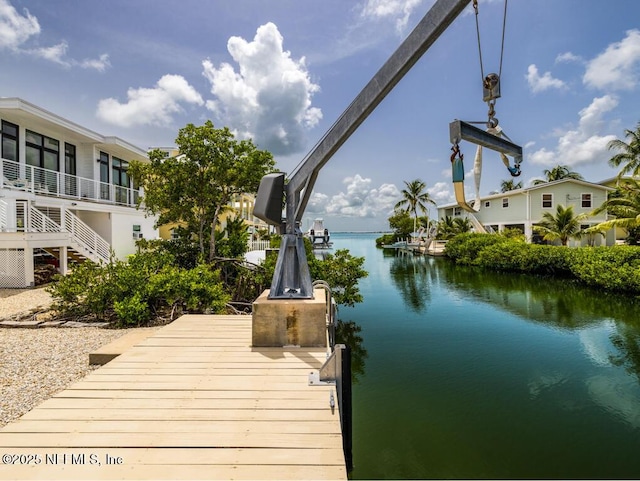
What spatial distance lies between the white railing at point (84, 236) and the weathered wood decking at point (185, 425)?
12.1 m

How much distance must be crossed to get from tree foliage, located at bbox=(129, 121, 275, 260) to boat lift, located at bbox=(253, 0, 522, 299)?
6.52 metres

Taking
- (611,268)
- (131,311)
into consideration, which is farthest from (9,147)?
(611,268)

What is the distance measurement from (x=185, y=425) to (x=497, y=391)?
682cm

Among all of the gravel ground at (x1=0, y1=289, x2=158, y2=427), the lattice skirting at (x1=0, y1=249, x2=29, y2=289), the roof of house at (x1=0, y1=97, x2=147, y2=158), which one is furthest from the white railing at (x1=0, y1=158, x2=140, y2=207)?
the gravel ground at (x1=0, y1=289, x2=158, y2=427)

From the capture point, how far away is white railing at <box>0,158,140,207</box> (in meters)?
13.6

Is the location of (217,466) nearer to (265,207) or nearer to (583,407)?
(265,207)

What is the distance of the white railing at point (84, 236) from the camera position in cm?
1418

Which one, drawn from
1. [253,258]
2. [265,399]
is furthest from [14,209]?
[265,399]

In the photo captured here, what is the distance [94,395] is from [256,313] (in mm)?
2105

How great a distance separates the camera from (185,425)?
9.96ft

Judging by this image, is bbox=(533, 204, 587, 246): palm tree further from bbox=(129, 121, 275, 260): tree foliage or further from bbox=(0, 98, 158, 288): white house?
bbox=(0, 98, 158, 288): white house

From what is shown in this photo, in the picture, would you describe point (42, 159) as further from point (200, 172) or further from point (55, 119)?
point (200, 172)

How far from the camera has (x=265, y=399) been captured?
3.50 m

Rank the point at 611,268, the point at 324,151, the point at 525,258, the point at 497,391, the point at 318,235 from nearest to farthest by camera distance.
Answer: the point at 324,151 → the point at 497,391 → the point at 611,268 → the point at 525,258 → the point at 318,235
